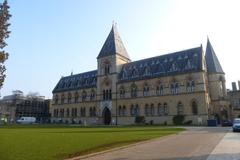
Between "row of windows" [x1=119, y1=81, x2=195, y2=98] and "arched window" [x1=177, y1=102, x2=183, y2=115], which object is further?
"arched window" [x1=177, y1=102, x2=183, y2=115]

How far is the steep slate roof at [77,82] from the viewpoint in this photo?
7989 centimetres

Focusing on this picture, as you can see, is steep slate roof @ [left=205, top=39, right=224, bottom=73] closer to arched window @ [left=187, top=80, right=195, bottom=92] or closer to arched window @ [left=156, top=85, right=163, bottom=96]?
arched window @ [left=187, top=80, right=195, bottom=92]

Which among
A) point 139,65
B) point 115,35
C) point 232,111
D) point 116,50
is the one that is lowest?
point 232,111

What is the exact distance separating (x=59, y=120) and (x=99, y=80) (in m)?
22.7

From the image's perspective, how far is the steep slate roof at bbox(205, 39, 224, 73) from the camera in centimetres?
5809

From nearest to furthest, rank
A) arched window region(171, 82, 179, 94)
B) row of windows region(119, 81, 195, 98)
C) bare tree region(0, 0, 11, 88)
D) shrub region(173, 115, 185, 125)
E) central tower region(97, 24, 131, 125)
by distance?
bare tree region(0, 0, 11, 88)
shrub region(173, 115, 185, 125)
row of windows region(119, 81, 195, 98)
arched window region(171, 82, 179, 94)
central tower region(97, 24, 131, 125)

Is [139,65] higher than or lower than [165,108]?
higher

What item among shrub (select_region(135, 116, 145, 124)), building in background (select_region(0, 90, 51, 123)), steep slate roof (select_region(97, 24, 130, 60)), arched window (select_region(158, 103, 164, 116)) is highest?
steep slate roof (select_region(97, 24, 130, 60))

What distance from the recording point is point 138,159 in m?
12.1

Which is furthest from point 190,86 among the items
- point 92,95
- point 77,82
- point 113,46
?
point 77,82

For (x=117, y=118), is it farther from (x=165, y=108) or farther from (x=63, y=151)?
(x=63, y=151)

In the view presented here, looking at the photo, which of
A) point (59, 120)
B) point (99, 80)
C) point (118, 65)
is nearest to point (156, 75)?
point (118, 65)

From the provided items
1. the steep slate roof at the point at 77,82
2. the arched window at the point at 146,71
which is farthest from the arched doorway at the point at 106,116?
the arched window at the point at 146,71

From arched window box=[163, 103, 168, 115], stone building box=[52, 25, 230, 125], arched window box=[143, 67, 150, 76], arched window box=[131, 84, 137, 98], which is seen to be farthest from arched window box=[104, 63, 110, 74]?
arched window box=[163, 103, 168, 115]
